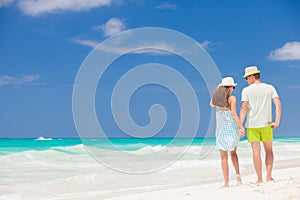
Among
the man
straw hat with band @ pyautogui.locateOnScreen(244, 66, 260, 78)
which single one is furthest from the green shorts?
straw hat with band @ pyautogui.locateOnScreen(244, 66, 260, 78)

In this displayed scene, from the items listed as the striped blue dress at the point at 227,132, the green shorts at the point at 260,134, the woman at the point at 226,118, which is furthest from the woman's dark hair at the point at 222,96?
the green shorts at the point at 260,134

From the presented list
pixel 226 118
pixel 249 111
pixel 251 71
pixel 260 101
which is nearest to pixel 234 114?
pixel 226 118

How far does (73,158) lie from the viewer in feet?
56.4

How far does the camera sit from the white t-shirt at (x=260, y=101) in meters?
5.58

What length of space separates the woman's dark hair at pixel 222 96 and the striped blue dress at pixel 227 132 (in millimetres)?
117

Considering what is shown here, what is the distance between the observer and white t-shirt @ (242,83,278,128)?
5.58 m

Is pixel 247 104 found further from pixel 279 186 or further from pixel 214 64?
pixel 214 64

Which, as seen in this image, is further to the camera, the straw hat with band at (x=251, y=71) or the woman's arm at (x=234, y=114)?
the straw hat with band at (x=251, y=71)

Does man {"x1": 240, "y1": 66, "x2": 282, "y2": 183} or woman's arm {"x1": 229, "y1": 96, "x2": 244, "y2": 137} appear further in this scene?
man {"x1": 240, "y1": 66, "x2": 282, "y2": 183}

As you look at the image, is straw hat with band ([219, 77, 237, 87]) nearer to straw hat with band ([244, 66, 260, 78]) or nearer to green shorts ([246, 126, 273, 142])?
straw hat with band ([244, 66, 260, 78])

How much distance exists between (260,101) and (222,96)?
0.49 metres

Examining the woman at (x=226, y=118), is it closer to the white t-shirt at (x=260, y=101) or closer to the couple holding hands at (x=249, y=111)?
the couple holding hands at (x=249, y=111)

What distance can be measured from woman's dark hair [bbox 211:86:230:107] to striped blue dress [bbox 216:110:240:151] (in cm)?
12

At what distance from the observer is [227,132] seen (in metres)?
5.62
